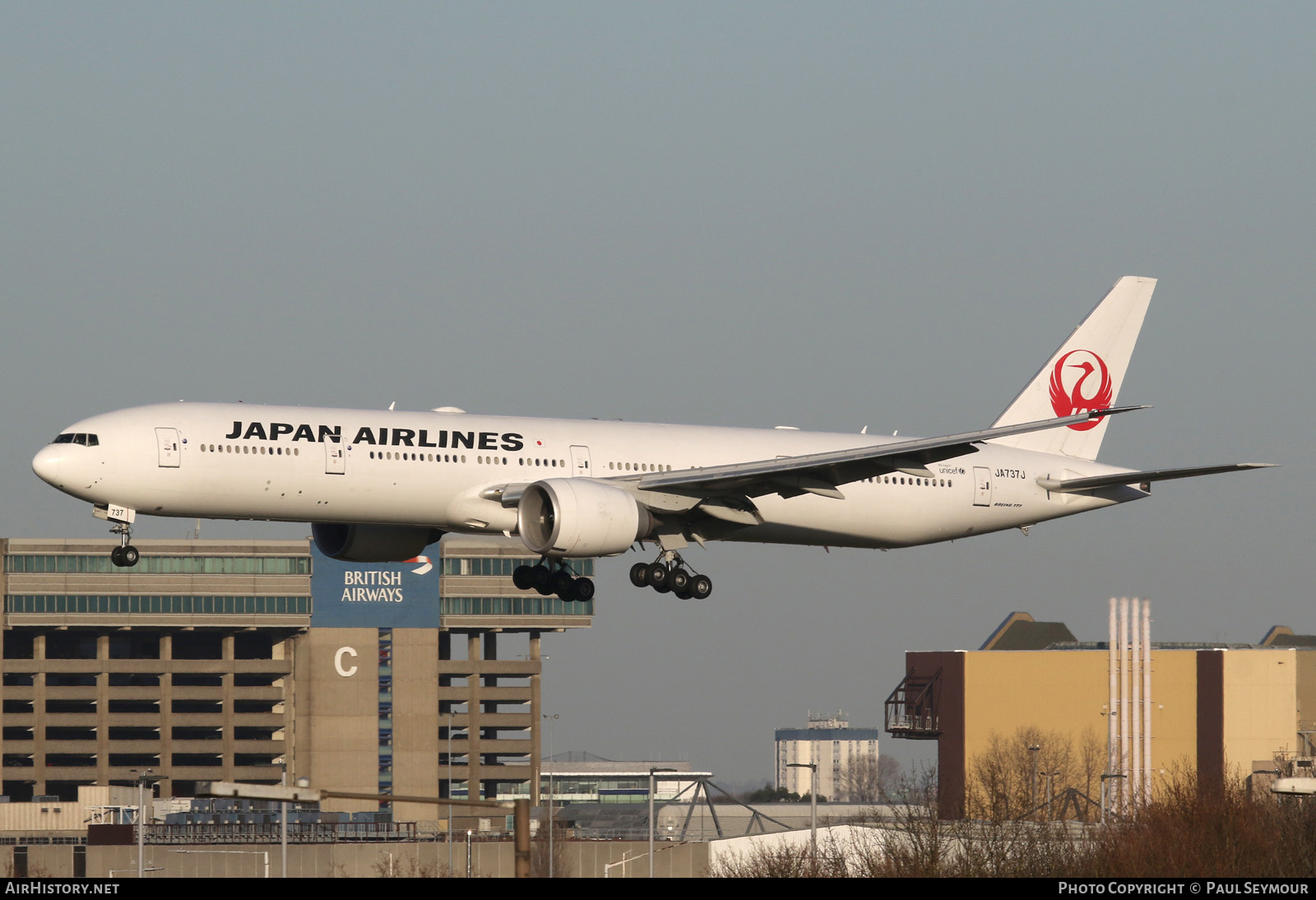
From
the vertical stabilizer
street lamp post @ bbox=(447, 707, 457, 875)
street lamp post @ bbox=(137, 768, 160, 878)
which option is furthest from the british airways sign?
the vertical stabilizer

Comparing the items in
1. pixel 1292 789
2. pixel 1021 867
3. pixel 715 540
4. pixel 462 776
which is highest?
pixel 715 540

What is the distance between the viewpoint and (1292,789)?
4416 cm

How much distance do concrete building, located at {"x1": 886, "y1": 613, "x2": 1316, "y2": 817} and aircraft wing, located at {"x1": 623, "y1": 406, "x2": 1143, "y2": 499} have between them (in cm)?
7508

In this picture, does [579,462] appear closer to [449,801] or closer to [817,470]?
[817,470]

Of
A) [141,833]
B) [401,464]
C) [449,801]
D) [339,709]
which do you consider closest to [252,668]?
[339,709]

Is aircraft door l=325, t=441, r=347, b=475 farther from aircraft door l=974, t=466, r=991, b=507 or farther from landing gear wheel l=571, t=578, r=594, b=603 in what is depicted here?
aircraft door l=974, t=466, r=991, b=507

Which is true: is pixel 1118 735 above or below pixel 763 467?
below

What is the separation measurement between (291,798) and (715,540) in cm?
2796

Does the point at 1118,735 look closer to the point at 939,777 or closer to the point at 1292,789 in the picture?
the point at 939,777

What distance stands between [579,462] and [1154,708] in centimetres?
8707

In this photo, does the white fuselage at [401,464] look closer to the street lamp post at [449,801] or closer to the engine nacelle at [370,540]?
the engine nacelle at [370,540]

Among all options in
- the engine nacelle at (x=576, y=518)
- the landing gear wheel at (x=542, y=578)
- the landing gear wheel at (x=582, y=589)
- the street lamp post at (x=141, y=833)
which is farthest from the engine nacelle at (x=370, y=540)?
the street lamp post at (x=141, y=833)

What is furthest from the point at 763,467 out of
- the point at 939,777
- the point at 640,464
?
the point at 939,777

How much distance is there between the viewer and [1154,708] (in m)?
134
